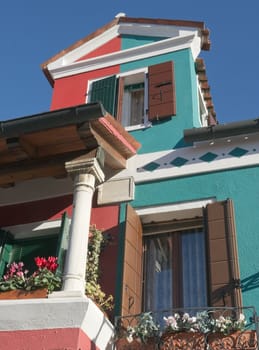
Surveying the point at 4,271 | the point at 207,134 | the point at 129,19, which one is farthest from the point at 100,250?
the point at 129,19

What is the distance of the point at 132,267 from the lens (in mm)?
7270

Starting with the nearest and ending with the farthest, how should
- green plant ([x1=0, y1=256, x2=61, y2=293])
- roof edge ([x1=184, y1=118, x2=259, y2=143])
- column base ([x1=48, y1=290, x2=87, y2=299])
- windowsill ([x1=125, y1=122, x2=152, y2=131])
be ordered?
→ 1. column base ([x1=48, y1=290, x2=87, y2=299])
2. green plant ([x1=0, y1=256, x2=61, y2=293])
3. roof edge ([x1=184, y1=118, x2=259, y2=143])
4. windowsill ([x1=125, y1=122, x2=152, y2=131])

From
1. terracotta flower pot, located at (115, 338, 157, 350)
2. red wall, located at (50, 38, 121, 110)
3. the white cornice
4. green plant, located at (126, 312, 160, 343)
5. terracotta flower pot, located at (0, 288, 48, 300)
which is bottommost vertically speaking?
terracotta flower pot, located at (115, 338, 157, 350)

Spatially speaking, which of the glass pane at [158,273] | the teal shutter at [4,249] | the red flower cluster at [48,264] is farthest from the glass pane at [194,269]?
the teal shutter at [4,249]

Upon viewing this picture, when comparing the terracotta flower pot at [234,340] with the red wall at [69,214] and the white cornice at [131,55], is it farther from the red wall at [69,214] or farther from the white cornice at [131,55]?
the white cornice at [131,55]

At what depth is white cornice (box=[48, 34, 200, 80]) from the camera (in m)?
9.90

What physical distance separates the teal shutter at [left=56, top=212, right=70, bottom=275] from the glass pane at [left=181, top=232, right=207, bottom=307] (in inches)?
64.5

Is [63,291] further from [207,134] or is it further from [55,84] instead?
[55,84]

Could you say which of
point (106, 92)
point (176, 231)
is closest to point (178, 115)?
point (106, 92)

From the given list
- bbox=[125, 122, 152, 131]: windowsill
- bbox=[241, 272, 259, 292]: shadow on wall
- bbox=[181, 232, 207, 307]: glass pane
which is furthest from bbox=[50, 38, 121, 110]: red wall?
bbox=[241, 272, 259, 292]: shadow on wall

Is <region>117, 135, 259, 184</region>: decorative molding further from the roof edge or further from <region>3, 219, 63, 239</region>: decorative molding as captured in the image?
<region>3, 219, 63, 239</region>: decorative molding

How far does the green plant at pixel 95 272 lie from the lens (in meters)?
6.85

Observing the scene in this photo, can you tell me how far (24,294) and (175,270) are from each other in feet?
7.08

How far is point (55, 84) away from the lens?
423 inches
